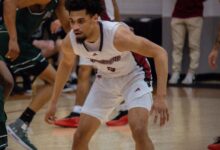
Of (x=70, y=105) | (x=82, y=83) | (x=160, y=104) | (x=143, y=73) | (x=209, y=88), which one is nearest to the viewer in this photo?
(x=160, y=104)

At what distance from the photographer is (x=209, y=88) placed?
9844 mm

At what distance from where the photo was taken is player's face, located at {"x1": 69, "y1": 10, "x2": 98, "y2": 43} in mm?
4180

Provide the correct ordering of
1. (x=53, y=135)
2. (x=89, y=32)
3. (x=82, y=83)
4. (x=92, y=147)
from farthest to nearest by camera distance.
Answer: (x=82, y=83)
(x=53, y=135)
(x=92, y=147)
(x=89, y=32)

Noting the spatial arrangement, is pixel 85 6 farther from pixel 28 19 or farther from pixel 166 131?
pixel 166 131

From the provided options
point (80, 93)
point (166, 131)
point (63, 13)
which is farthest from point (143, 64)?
point (80, 93)

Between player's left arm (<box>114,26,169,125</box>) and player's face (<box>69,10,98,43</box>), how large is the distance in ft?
0.71

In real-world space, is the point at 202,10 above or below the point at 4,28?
below

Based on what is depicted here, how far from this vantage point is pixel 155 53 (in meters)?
4.07

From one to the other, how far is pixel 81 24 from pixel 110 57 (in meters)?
0.35

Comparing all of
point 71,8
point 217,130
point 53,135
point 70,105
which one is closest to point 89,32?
point 71,8

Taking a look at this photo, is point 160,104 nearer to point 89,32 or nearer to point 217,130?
point 89,32

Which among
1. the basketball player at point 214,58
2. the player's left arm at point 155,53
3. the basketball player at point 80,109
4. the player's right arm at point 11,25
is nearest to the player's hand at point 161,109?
the player's left arm at point 155,53

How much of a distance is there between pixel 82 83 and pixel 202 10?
3.86 m

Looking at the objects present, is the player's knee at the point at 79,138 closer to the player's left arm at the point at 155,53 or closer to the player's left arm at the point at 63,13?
the player's left arm at the point at 155,53
